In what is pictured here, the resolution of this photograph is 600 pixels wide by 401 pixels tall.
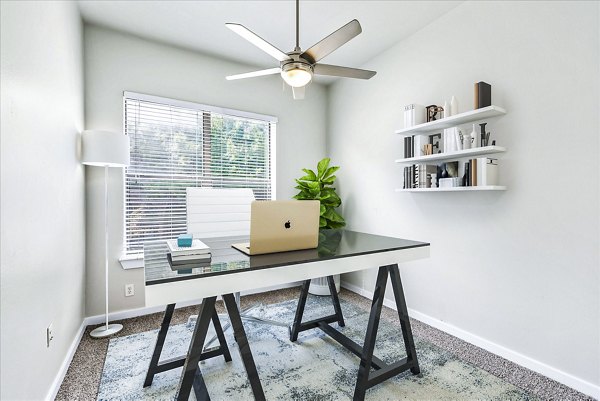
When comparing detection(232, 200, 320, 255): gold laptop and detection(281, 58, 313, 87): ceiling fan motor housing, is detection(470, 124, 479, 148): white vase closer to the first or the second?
detection(281, 58, 313, 87): ceiling fan motor housing

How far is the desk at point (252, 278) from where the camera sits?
110 cm

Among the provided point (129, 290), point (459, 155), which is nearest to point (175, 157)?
point (129, 290)

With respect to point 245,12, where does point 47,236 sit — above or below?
below

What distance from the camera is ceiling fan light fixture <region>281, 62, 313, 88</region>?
167cm

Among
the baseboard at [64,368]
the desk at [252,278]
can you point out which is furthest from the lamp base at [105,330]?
the desk at [252,278]

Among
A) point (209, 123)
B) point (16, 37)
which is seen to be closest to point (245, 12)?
point (209, 123)

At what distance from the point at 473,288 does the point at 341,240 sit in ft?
4.39

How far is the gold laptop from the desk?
0.05 meters

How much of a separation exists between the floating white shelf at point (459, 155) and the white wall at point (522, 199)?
14 cm

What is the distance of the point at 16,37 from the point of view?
129cm

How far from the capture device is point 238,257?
1.41 meters

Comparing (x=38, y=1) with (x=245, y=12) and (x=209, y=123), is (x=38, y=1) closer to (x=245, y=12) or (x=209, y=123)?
(x=245, y=12)

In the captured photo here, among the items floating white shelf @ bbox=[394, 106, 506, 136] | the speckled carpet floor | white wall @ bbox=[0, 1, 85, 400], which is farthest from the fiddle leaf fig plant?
white wall @ bbox=[0, 1, 85, 400]

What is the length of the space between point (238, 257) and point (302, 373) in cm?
107
